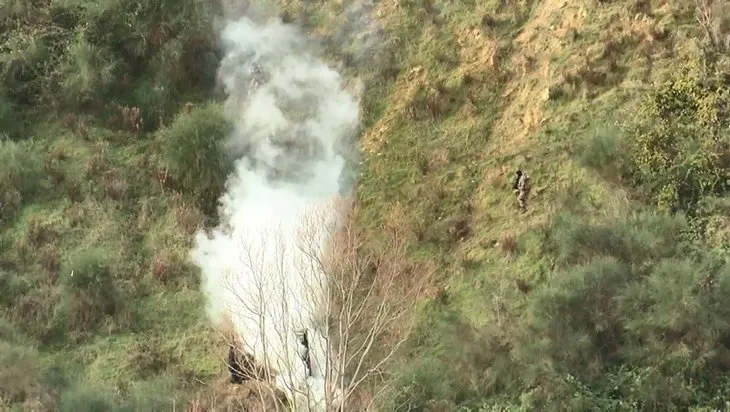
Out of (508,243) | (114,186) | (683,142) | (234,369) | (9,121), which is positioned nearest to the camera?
(234,369)

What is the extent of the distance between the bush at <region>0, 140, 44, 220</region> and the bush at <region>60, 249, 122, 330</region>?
2.17 metres

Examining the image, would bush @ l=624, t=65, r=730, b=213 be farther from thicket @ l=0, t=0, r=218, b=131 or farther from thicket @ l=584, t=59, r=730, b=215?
thicket @ l=0, t=0, r=218, b=131

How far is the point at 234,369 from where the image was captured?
10.7m

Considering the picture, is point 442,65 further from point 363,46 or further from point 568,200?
point 568,200

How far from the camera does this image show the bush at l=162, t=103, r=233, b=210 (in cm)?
1363

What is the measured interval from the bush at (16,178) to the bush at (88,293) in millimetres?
2165

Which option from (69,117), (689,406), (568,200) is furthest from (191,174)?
(689,406)

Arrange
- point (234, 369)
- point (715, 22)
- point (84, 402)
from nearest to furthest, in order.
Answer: point (84, 402)
point (234, 369)
point (715, 22)

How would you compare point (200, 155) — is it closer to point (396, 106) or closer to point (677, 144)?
point (396, 106)

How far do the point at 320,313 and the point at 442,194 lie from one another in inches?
142

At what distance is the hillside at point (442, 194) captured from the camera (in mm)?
9812

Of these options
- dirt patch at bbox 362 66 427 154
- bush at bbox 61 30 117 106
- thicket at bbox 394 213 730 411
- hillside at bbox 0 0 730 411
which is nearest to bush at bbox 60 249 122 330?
hillside at bbox 0 0 730 411

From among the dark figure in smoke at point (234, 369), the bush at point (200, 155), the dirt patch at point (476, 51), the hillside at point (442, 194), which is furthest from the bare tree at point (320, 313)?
the dirt patch at point (476, 51)

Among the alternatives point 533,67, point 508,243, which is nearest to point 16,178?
point 508,243
